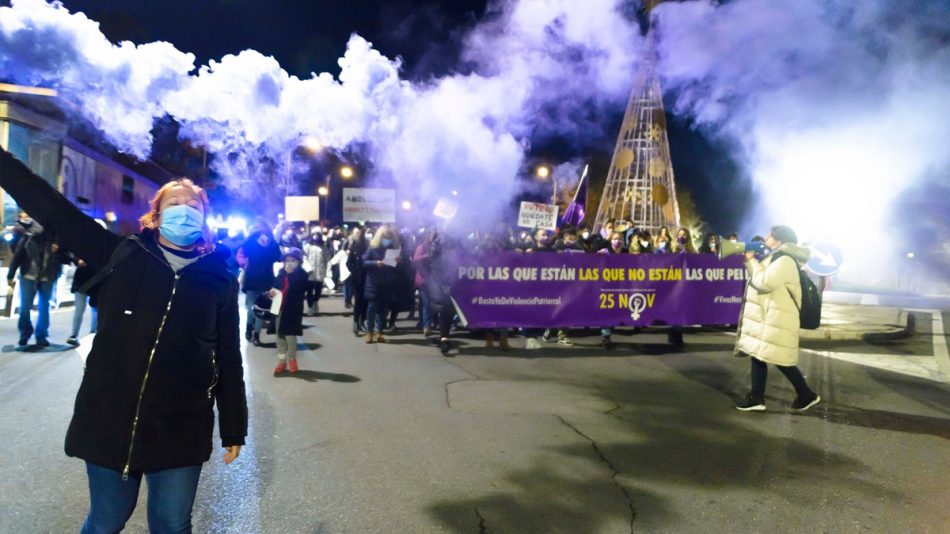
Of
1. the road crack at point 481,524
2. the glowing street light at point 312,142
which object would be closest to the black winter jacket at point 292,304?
the road crack at point 481,524

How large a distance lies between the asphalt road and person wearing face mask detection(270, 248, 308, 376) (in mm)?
334

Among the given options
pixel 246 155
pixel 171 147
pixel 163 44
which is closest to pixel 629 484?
pixel 163 44

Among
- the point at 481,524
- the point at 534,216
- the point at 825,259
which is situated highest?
the point at 534,216

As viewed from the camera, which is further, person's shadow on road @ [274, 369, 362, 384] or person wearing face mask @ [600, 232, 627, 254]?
person wearing face mask @ [600, 232, 627, 254]

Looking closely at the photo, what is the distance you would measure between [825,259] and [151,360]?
1089cm

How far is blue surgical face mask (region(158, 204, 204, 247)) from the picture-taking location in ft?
7.26

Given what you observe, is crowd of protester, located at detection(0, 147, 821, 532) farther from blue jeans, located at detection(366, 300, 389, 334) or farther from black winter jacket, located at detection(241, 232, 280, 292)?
blue jeans, located at detection(366, 300, 389, 334)

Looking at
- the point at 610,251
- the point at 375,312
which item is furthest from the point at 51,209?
the point at 610,251

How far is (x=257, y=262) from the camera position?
838 centimetres

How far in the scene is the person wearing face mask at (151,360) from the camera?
6.52ft

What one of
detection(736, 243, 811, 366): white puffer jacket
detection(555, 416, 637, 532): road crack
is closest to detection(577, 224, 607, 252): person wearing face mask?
detection(736, 243, 811, 366): white puffer jacket

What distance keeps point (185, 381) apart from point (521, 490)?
7.77 feet

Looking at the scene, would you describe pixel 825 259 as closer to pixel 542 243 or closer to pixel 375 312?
pixel 542 243

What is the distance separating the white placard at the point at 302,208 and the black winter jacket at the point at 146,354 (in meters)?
12.8
